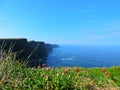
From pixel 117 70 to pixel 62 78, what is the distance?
617 cm

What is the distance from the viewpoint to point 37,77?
9.12 metres

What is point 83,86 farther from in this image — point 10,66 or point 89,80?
point 10,66

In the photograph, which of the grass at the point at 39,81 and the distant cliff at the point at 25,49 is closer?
the grass at the point at 39,81

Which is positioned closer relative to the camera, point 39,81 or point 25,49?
point 39,81

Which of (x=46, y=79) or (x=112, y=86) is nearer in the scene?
(x=46, y=79)

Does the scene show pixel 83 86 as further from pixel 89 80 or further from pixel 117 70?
pixel 117 70

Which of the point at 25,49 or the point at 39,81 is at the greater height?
the point at 39,81

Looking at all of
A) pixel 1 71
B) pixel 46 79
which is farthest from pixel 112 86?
pixel 1 71

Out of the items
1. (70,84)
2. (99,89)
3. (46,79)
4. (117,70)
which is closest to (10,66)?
(46,79)

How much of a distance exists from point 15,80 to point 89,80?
2.50 meters

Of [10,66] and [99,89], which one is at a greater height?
[10,66]

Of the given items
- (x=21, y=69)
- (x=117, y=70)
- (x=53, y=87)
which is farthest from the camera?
(x=117, y=70)

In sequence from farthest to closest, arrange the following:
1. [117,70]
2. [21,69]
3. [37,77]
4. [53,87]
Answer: [117,70] < [21,69] < [37,77] < [53,87]

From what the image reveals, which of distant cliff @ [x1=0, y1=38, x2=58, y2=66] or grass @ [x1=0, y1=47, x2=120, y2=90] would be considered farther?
distant cliff @ [x1=0, y1=38, x2=58, y2=66]
